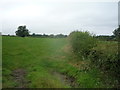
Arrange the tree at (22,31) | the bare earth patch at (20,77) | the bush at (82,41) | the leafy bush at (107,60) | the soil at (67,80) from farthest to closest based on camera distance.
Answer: the tree at (22,31) < the bush at (82,41) < the soil at (67,80) < the bare earth patch at (20,77) < the leafy bush at (107,60)

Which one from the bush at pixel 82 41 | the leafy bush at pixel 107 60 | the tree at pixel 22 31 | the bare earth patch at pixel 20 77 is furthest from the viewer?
the tree at pixel 22 31

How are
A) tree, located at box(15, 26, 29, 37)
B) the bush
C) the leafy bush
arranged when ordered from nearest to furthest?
the leafy bush → the bush → tree, located at box(15, 26, 29, 37)

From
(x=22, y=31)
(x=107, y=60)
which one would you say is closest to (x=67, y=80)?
(x=107, y=60)

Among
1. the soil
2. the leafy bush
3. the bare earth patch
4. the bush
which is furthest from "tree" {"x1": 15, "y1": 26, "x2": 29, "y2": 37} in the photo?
the leafy bush

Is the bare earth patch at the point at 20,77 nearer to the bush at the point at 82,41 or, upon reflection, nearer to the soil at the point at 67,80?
the soil at the point at 67,80

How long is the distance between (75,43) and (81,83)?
5.75 metres

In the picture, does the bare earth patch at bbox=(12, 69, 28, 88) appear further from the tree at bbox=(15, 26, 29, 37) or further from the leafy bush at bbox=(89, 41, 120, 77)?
the tree at bbox=(15, 26, 29, 37)

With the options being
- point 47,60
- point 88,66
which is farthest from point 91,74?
point 47,60

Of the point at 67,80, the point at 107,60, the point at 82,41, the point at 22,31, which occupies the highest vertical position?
the point at 22,31

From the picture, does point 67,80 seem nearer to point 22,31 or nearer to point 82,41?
point 82,41

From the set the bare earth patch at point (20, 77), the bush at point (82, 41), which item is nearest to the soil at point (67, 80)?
the bare earth patch at point (20, 77)

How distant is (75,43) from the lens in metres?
12.2

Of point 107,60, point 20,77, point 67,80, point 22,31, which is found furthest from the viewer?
point 22,31

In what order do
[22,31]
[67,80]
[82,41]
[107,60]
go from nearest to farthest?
1. [107,60]
2. [67,80]
3. [82,41]
4. [22,31]
